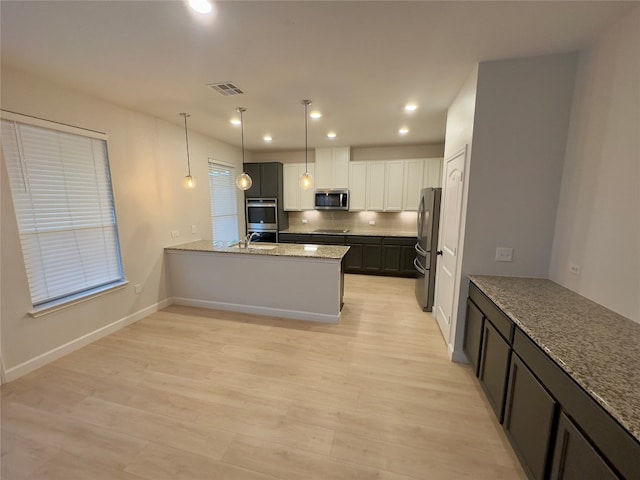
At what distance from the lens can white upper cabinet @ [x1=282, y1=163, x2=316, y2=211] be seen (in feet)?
19.3

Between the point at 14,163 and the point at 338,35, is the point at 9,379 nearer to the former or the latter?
the point at 14,163

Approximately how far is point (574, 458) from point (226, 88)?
3.58m

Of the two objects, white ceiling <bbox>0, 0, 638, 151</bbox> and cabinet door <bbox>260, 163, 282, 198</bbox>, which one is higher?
white ceiling <bbox>0, 0, 638, 151</bbox>

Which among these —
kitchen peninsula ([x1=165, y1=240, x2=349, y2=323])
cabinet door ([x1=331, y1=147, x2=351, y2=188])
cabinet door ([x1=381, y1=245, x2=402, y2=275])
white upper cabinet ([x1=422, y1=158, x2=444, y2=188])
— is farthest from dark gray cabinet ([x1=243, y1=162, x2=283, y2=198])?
white upper cabinet ([x1=422, y1=158, x2=444, y2=188])

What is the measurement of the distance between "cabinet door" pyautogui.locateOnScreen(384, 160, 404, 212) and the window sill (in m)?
4.63

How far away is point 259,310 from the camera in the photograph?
3.72 meters

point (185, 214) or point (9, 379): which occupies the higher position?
point (185, 214)

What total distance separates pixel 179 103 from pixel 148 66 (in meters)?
0.90

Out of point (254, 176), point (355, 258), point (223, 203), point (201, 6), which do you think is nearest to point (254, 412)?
point (201, 6)

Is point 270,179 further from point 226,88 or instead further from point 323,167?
point 226,88

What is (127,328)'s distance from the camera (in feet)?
10.9

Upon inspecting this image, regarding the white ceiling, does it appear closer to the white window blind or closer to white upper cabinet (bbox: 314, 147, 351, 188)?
the white window blind

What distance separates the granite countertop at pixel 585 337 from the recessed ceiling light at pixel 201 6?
259cm

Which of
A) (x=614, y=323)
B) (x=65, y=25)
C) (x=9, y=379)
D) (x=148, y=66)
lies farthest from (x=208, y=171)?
(x=614, y=323)
